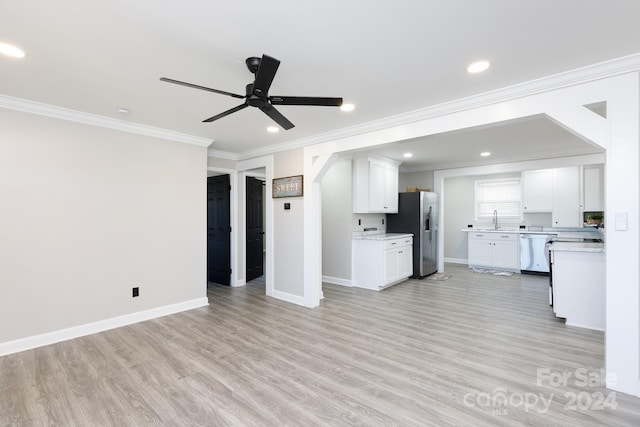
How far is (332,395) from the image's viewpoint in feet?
7.23

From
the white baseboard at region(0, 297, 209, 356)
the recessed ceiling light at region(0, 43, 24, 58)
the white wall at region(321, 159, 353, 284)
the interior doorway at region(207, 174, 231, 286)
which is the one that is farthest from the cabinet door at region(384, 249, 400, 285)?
the recessed ceiling light at region(0, 43, 24, 58)

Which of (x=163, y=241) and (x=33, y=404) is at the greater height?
(x=163, y=241)

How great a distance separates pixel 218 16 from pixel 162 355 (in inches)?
114

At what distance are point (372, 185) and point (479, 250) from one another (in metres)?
3.51

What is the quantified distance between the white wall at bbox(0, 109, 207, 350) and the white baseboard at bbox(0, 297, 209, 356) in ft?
0.17

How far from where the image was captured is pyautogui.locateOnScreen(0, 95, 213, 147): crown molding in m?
2.98

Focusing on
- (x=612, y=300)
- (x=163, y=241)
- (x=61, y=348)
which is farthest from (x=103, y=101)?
(x=612, y=300)

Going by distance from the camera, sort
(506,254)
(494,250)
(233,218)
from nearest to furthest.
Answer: (233,218)
(506,254)
(494,250)

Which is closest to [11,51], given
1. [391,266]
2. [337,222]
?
[337,222]

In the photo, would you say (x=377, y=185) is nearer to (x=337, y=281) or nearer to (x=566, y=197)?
(x=337, y=281)

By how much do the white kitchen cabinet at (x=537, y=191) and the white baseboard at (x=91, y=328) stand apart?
6.81 meters

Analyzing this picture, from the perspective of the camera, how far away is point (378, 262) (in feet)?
16.9

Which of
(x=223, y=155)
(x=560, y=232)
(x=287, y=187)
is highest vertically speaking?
(x=223, y=155)

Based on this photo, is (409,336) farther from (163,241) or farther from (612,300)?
(163,241)
